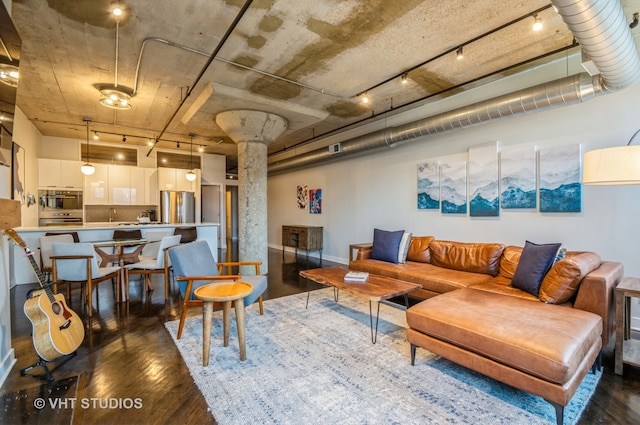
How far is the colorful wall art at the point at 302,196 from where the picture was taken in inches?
316

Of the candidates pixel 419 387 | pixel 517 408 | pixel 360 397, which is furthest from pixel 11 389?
pixel 517 408

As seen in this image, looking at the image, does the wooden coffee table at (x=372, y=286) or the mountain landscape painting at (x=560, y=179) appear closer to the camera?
the wooden coffee table at (x=372, y=286)

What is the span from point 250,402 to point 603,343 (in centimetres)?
275

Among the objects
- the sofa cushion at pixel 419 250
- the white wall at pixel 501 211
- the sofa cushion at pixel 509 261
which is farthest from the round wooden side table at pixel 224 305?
the white wall at pixel 501 211

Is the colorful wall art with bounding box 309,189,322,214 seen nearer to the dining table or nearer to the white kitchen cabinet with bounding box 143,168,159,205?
the dining table

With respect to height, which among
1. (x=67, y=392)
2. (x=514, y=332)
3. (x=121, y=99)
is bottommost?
(x=67, y=392)

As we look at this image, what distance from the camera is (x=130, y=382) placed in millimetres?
2180

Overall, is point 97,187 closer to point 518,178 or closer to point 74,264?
point 74,264

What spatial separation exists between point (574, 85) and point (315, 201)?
5.43 m

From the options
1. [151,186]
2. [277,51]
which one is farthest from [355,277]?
[151,186]

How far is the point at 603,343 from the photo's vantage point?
2350 mm

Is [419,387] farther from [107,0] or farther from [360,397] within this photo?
[107,0]

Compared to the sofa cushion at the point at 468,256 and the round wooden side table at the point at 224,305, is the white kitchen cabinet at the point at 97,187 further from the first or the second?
the sofa cushion at the point at 468,256

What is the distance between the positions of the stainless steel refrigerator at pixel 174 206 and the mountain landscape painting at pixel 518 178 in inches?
292
